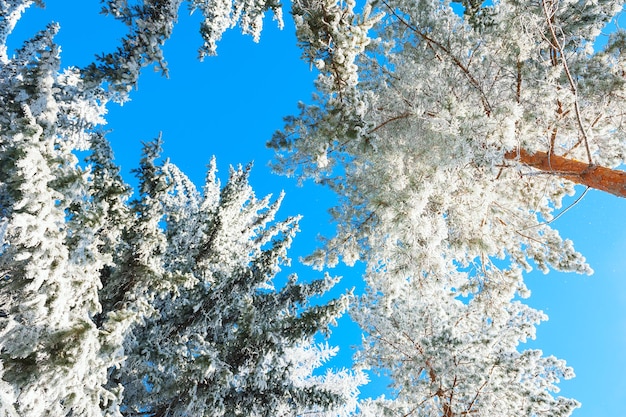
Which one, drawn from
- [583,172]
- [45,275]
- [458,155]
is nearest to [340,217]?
[458,155]

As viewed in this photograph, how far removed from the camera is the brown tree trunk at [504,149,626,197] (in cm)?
570

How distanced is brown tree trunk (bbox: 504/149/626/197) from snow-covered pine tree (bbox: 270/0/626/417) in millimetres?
40

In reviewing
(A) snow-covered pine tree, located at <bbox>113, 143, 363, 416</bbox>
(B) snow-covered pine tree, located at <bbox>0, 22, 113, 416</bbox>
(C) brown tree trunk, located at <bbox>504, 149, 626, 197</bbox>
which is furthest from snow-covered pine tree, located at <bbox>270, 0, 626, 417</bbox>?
(B) snow-covered pine tree, located at <bbox>0, 22, 113, 416</bbox>

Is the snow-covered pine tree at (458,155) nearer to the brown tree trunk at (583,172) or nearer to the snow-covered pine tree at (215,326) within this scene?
the brown tree trunk at (583,172)

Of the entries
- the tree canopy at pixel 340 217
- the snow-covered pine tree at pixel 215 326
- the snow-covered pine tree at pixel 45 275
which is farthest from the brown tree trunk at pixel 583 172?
the snow-covered pine tree at pixel 45 275

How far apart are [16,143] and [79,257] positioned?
1322mm

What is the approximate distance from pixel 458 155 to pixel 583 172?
2.20 meters

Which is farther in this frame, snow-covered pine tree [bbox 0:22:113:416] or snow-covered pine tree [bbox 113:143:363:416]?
snow-covered pine tree [bbox 113:143:363:416]

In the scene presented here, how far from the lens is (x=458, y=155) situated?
5434 millimetres

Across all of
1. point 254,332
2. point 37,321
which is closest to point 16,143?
point 37,321

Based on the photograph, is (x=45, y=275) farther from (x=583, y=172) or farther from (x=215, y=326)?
(x=583, y=172)

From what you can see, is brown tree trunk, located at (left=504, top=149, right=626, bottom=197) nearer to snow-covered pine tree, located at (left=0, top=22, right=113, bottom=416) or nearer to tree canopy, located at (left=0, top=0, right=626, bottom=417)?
tree canopy, located at (left=0, top=0, right=626, bottom=417)

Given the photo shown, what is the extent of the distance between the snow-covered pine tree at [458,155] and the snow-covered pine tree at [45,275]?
10.8 feet

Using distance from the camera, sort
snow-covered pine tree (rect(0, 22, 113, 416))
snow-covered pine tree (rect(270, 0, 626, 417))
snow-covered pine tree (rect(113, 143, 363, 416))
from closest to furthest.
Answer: snow-covered pine tree (rect(0, 22, 113, 416))
snow-covered pine tree (rect(270, 0, 626, 417))
snow-covered pine tree (rect(113, 143, 363, 416))
